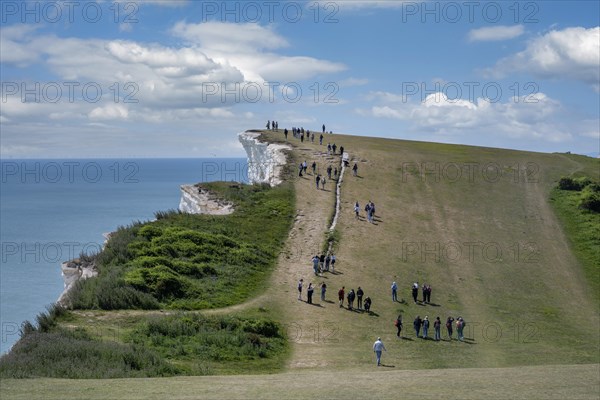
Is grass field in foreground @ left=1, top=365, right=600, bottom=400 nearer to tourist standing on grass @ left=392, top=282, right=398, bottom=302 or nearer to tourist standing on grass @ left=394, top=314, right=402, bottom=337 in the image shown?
tourist standing on grass @ left=394, top=314, right=402, bottom=337

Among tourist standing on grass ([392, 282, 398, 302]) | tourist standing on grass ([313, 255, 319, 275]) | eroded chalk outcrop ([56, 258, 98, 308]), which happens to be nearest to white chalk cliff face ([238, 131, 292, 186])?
tourist standing on grass ([313, 255, 319, 275])

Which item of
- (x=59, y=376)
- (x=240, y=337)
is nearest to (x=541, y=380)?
(x=240, y=337)

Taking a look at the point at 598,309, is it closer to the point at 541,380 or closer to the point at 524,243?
the point at 524,243

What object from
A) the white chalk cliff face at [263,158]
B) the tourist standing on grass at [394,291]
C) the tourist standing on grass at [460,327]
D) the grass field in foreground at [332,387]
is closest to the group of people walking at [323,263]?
the tourist standing on grass at [394,291]

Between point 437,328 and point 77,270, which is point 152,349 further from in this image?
point 77,270

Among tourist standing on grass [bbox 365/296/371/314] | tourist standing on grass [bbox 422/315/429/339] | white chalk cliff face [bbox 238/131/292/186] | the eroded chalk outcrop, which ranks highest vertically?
white chalk cliff face [bbox 238/131/292/186]

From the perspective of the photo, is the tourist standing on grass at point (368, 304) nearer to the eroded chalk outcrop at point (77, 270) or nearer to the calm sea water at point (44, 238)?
the eroded chalk outcrop at point (77, 270)
